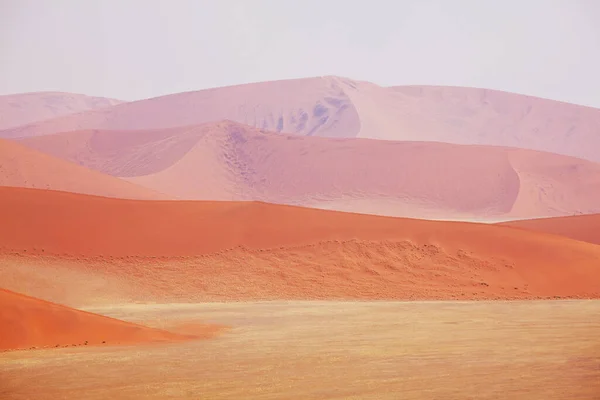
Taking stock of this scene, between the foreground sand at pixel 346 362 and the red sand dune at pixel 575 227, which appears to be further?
the red sand dune at pixel 575 227

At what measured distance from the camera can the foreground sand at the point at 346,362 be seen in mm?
12250

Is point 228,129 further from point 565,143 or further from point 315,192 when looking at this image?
point 565,143

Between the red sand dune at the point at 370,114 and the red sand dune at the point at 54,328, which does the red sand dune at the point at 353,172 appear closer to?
the red sand dune at the point at 370,114

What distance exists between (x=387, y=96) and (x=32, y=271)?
4712 inches

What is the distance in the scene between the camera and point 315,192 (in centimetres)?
8731

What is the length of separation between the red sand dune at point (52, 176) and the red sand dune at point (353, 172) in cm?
1600

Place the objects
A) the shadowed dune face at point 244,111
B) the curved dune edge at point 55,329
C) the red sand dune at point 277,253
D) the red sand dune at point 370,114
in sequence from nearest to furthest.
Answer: the curved dune edge at point 55,329 → the red sand dune at point 277,253 → the red sand dune at point 370,114 → the shadowed dune face at point 244,111

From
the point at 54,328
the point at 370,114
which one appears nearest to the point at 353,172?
the point at 370,114

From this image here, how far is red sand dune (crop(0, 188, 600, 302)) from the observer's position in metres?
28.9

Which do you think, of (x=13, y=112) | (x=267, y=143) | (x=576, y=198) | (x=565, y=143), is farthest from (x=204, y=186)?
(x=13, y=112)

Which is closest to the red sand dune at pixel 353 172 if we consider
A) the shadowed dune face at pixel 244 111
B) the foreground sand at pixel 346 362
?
the shadowed dune face at pixel 244 111

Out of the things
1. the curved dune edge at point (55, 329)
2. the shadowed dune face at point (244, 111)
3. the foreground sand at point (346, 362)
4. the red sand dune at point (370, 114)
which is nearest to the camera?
the foreground sand at point (346, 362)

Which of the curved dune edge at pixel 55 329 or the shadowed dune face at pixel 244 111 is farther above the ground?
the shadowed dune face at pixel 244 111

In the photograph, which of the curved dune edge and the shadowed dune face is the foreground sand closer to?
the curved dune edge
